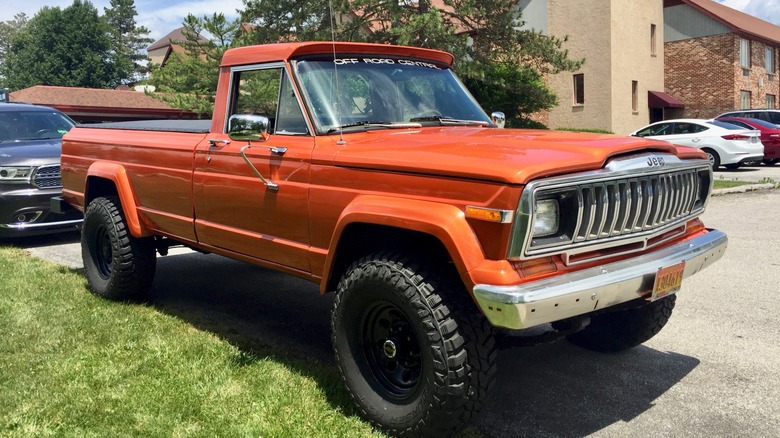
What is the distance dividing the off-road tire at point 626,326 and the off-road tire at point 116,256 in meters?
3.55

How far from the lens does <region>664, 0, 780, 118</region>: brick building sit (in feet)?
111

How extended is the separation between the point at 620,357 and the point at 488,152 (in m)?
2.11

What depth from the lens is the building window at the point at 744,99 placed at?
1379 inches

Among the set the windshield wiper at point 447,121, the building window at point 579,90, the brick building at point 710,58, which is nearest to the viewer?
the windshield wiper at point 447,121

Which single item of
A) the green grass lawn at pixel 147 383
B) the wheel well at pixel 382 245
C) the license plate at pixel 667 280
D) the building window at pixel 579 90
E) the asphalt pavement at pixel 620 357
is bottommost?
the asphalt pavement at pixel 620 357

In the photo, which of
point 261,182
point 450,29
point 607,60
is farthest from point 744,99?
point 261,182

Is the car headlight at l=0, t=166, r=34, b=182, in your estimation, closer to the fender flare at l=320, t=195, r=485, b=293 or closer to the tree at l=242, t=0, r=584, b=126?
the fender flare at l=320, t=195, r=485, b=293

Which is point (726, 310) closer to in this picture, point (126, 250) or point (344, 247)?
point (344, 247)

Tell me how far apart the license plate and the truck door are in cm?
191

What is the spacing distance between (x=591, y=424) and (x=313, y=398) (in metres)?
1.51

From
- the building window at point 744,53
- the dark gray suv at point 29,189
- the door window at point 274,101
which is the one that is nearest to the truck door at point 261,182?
the door window at point 274,101

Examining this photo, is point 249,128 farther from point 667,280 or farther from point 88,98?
point 88,98

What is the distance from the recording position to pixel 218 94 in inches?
199

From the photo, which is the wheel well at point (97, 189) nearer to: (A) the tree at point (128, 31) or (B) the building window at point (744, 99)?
(B) the building window at point (744, 99)
